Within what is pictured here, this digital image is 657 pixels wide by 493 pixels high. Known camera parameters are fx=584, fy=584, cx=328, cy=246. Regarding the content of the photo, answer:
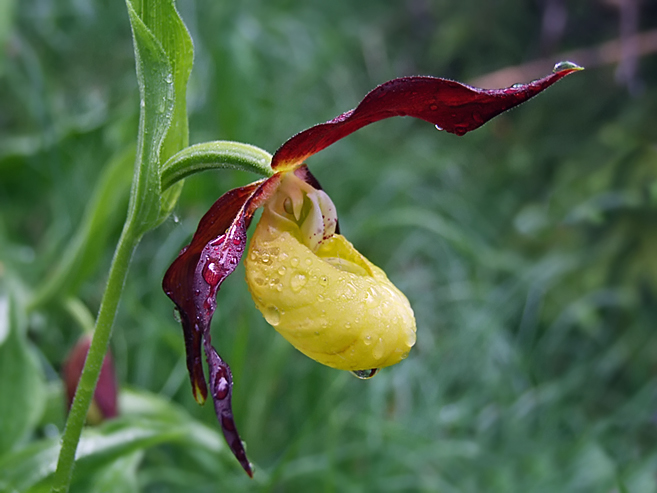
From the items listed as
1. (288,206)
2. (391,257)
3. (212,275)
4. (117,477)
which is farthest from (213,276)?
(391,257)

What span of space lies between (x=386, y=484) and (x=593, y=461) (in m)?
0.40

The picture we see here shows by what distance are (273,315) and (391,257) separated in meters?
1.24

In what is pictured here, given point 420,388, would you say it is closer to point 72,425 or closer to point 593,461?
point 593,461

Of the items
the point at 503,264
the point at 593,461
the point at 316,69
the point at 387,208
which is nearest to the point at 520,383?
the point at 593,461

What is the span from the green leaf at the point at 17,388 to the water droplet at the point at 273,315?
480mm

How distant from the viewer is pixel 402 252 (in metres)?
1.57

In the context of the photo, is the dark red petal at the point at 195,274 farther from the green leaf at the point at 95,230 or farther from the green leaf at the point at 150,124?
the green leaf at the point at 95,230

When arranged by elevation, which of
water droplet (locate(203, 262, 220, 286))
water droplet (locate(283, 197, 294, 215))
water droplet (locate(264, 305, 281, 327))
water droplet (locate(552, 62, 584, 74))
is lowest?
water droplet (locate(264, 305, 281, 327))

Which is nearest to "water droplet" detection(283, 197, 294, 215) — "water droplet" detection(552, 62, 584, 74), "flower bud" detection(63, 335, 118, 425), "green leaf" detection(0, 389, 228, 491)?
"water droplet" detection(552, 62, 584, 74)

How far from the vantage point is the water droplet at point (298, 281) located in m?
0.44

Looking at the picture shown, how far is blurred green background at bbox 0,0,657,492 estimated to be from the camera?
0.96 m

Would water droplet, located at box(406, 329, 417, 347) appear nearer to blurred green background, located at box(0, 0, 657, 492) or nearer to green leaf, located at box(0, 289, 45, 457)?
blurred green background, located at box(0, 0, 657, 492)

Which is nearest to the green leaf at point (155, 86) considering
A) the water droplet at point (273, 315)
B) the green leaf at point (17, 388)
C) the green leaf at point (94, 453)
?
the water droplet at point (273, 315)

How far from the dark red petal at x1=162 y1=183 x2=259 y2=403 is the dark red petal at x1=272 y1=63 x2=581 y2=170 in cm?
5
